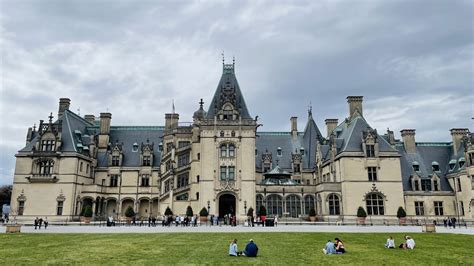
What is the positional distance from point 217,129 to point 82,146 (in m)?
25.1

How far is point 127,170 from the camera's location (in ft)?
219

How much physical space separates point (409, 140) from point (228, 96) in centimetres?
3189

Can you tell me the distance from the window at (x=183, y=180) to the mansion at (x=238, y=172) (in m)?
0.16

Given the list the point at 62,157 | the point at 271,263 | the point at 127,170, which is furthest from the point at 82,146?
the point at 271,263

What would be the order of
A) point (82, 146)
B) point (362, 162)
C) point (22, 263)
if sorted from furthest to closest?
point (82, 146) → point (362, 162) → point (22, 263)

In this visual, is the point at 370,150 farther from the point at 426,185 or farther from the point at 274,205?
the point at 274,205

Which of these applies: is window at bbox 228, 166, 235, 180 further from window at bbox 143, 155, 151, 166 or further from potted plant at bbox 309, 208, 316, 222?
window at bbox 143, 155, 151, 166

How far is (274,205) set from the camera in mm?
56281

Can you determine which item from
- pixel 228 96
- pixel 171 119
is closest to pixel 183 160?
pixel 171 119

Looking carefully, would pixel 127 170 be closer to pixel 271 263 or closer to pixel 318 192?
pixel 318 192

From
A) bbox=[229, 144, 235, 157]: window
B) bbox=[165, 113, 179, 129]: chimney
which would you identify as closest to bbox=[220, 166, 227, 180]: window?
bbox=[229, 144, 235, 157]: window

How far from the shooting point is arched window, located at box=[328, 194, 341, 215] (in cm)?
5422

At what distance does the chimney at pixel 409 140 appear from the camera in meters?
61.8

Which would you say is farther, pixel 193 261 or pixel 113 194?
pixel 113 194
